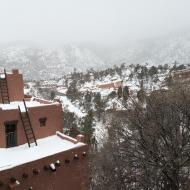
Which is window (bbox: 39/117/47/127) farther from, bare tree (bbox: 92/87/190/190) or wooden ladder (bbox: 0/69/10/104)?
bare tree (bbox: 92/87/190/190)

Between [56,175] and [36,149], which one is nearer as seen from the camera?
[56,175]

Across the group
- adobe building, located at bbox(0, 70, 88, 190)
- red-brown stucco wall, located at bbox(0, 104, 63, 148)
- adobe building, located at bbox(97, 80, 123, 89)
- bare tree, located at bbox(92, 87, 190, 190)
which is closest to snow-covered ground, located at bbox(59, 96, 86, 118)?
adobe building, located at bbox(97, 80, 123, 89)

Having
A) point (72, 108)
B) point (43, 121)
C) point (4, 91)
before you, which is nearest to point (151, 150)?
point (43, 121)

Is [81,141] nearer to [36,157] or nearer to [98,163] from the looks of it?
[98,163]

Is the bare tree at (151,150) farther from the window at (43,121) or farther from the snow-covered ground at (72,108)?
the snow-covered ground at (72,108)

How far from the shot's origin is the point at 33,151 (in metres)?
16.3

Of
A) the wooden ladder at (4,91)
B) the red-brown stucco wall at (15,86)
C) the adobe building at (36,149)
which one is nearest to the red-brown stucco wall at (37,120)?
the adobe building at (36,149)

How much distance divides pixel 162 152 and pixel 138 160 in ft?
4.32

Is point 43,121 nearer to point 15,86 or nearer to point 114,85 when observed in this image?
point 15,86

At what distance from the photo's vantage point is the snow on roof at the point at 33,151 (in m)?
14.7

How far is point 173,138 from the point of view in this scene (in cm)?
1595

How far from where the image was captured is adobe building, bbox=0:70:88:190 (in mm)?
14633

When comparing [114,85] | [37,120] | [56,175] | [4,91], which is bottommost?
[114,85]

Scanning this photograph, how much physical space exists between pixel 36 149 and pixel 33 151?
359 mm
